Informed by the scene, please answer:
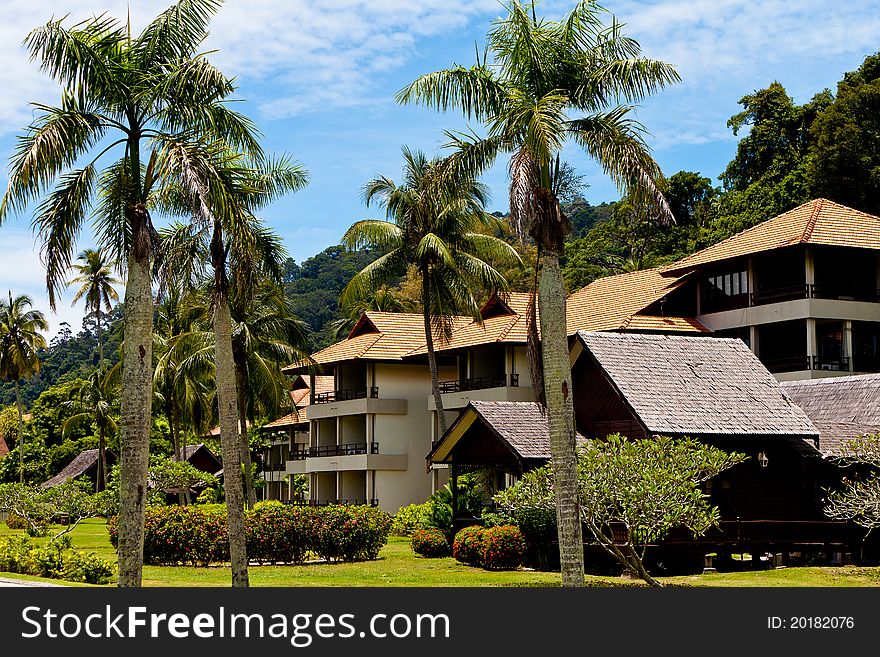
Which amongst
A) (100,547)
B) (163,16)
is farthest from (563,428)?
(100,547)

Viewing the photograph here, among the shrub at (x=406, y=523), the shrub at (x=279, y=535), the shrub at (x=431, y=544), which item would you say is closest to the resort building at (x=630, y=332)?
the shrub at (x=406, y=523)

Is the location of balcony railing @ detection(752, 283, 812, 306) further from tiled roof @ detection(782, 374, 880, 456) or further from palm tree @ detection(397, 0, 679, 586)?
palm tree @ detection(397, 0, 679, 586)

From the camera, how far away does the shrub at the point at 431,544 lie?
34.8 metres

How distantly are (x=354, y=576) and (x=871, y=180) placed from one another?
1308 inches

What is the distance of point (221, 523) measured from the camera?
1313 inches

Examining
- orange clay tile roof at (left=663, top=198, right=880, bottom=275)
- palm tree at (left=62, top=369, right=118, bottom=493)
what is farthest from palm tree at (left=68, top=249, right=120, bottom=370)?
orange clay tile roof at (left=663, top=198, right=880, bottom=275)

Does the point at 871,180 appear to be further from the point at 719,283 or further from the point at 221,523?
the point at 221,523

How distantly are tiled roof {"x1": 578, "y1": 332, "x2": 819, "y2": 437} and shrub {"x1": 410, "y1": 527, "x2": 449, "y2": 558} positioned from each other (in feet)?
25.9

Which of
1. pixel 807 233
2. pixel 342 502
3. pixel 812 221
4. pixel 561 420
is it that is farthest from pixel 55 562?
pixel 812 221

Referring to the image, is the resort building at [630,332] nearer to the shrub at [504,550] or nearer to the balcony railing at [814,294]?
the balcony railing at [814,294]

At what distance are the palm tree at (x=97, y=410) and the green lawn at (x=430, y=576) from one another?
36.8m

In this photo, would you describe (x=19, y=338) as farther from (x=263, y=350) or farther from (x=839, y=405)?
(x=839, y=405)

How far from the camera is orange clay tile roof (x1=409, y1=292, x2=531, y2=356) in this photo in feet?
158

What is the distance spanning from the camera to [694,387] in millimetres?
30734
